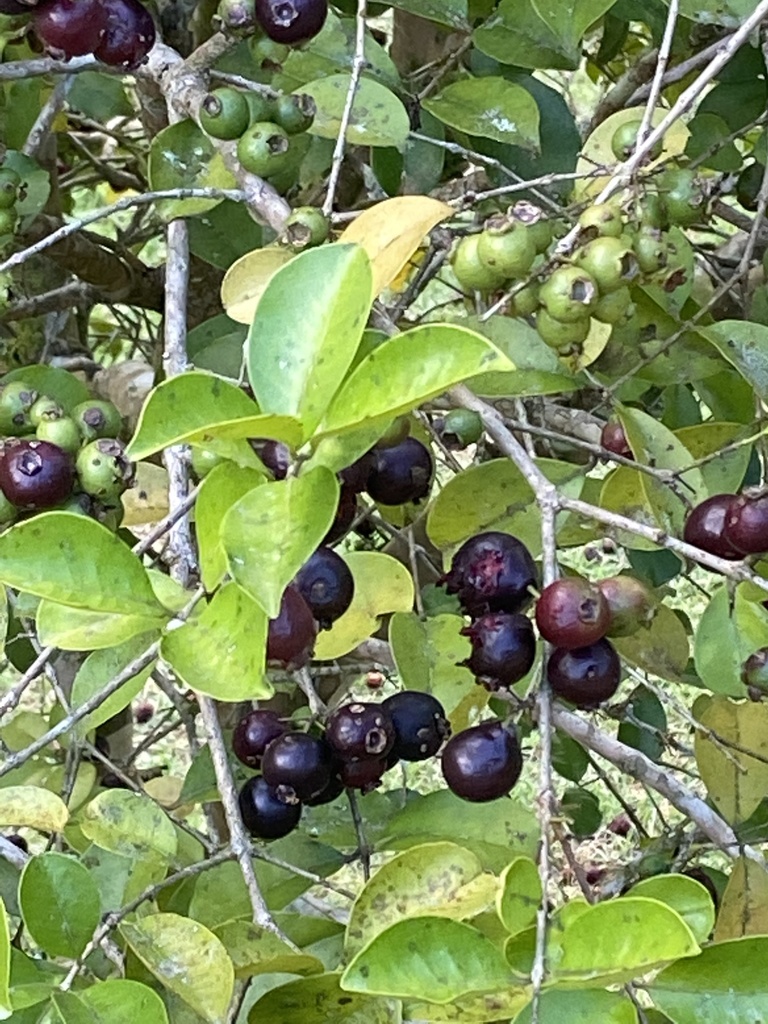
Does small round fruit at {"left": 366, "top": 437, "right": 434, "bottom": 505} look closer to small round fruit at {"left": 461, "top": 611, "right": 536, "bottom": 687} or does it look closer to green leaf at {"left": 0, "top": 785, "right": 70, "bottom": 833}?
small round fruit at {"left": 461, "top": 611, "right": 536, "bottom": 687}

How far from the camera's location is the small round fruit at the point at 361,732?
82cm

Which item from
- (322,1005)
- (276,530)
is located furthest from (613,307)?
(322,1005)

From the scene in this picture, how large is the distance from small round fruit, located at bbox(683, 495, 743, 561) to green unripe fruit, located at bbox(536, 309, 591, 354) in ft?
0.48

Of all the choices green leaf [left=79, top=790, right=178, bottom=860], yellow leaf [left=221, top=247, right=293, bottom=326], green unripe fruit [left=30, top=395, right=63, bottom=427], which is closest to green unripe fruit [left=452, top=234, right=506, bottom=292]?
yellow leaf [left=221, top=247, right=293, bottom=326]

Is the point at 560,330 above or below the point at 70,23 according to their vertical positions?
below

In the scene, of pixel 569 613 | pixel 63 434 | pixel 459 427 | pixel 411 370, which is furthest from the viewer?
pixel 459 427

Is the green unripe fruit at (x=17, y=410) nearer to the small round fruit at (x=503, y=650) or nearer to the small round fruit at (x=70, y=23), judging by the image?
the small round fruit at (x=70, y=23)

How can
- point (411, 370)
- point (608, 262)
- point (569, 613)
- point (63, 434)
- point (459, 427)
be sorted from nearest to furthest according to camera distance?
1. point (411, 370)
2. point (569, 613)
3. point (608, 262)
4. point (63, 434)
5. point (459, 427)

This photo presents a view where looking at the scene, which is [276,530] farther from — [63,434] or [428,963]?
[63,434]

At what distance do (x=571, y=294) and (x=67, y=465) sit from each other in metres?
0.37

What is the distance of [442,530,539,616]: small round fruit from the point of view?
2.52 feet

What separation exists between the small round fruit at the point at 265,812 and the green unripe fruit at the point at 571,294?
381 mm

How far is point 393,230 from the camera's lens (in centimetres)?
79

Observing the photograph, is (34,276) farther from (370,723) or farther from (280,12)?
(370,723)
